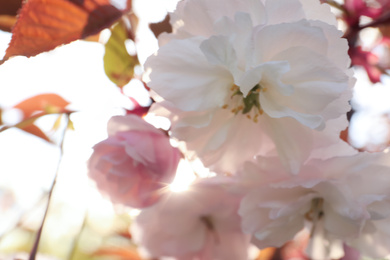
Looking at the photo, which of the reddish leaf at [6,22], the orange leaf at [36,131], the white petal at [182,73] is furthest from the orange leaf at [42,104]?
the white petal at [182,73]

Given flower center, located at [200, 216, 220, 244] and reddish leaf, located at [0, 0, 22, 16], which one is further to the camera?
flower center, located at [200, 216, 220, 244]

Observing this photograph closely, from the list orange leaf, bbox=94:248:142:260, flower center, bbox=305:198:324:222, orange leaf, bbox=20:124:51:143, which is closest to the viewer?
flower center, bbox=305:198:324:222

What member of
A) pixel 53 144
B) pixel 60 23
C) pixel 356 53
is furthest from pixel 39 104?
pixel 356 53

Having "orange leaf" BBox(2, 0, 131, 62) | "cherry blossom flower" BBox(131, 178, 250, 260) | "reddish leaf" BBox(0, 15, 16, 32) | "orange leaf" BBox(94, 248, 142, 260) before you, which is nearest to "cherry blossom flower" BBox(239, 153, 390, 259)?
"cherry blossom flower" BBox(131, 178, 250, 260)

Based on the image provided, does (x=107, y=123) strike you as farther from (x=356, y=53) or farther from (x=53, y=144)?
(x=356, y=53)

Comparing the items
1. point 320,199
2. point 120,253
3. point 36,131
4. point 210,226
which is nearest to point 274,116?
point 320,199

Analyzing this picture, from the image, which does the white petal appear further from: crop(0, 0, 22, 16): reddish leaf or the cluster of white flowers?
crop(0, 0, 22, 16): reddish leaf

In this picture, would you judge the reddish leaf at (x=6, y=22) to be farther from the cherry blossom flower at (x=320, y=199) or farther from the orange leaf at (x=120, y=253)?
the orange leaf at (x=120, y=253)
